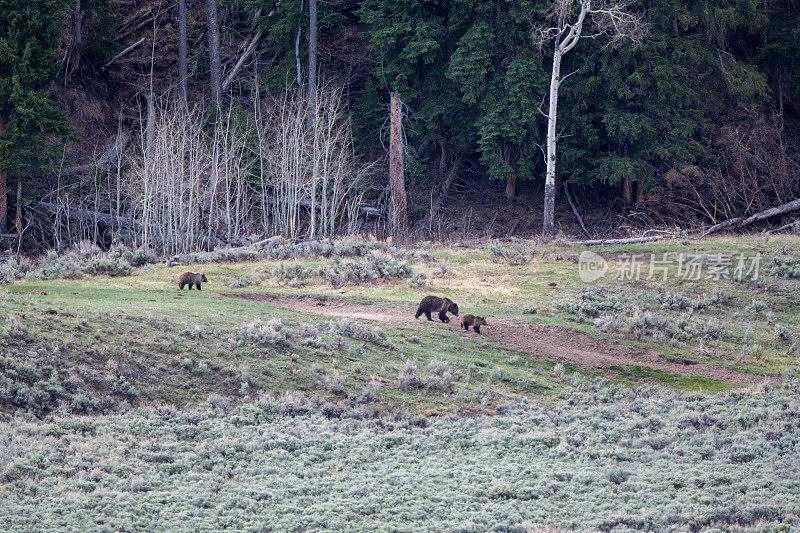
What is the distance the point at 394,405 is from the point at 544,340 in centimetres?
489

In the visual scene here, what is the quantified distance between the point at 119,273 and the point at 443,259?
29.2 ft

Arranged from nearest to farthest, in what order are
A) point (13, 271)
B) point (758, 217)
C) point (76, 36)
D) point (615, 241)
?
point (13, 271), point (615, 241), point (758, 217), point (76, 36)

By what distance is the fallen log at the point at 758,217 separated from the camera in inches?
1156

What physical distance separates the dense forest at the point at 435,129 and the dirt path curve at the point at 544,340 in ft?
40.0

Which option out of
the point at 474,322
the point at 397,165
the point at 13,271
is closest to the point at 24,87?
the point at 13,271

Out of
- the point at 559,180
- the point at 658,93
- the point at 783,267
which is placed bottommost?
the point at 783,267

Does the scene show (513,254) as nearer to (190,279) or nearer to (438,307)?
(438,307)

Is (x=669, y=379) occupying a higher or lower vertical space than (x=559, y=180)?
lower

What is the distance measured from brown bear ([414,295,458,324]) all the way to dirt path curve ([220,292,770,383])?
188mm

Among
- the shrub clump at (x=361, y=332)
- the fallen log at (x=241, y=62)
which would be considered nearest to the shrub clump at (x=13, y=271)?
the shrub clump at (x=361, y=332)

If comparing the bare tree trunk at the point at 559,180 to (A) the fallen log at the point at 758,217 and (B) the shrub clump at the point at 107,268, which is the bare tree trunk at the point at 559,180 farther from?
(B) the shrub clump at the point at 107,268

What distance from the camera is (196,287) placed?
758 inches

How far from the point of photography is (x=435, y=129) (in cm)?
3731

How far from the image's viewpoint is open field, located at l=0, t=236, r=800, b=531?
28.2ft
